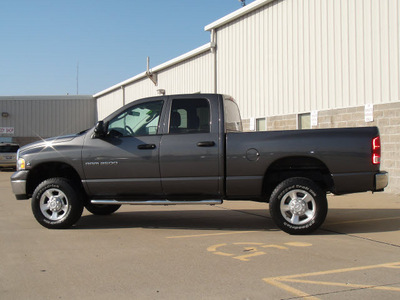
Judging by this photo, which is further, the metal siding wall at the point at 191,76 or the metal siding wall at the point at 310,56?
the metal siding wall at the point at 191,76

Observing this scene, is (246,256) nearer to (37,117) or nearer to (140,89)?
(140,89)

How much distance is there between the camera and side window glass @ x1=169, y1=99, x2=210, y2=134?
688 cm

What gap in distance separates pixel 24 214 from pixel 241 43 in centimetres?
1005

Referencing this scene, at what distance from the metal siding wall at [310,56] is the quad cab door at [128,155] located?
662 cm

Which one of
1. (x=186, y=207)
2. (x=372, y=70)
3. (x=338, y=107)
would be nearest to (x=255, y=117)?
(x=338, y=107)

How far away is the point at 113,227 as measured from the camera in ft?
24.4

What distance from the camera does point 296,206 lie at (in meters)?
6.46

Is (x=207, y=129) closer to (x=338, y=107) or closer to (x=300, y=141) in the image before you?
(x=300, y=141)

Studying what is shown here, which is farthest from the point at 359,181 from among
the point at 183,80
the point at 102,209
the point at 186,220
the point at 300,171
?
the point at 183,80

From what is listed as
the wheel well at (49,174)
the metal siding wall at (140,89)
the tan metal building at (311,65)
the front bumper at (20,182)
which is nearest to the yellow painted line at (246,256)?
the wheel well at (49,174)

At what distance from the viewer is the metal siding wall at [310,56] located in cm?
1099

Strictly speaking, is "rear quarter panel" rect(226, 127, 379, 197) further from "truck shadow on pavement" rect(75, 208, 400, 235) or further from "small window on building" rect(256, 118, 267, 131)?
"small window on building" rect(256, 118, 267, 131)

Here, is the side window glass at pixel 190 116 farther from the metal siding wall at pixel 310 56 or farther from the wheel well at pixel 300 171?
the metal siding wall at pixel 310 56

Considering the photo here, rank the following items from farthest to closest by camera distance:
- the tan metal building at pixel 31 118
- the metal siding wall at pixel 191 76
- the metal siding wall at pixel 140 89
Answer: the tan metal building at pixel 31 118 → the metal siding wall at pixel 140 89 → the metal siding wall at pixel 191 76
